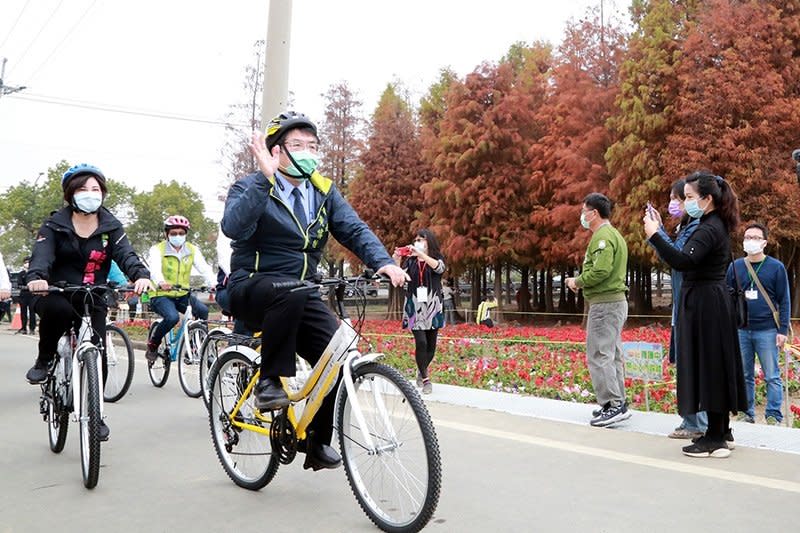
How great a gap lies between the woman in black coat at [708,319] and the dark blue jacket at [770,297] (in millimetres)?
1734

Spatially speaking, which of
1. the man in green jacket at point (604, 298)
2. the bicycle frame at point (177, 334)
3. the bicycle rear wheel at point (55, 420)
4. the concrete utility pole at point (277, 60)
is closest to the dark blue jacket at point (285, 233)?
the bicycle rear wheel at point (55, 420)

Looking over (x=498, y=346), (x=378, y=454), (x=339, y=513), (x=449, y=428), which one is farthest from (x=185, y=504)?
(x=498, y=346)

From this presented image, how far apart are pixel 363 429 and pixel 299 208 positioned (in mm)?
1293

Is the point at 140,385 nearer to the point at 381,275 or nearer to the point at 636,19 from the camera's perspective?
the point at 381,275

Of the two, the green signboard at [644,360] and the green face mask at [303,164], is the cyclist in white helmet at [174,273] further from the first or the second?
the green face mask at [303,164]

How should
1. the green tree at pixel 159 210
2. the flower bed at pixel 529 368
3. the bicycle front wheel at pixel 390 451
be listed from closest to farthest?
the bicycle front wheel at pixel 390 451 < the flower bed at pixel 529 368 < the green tree at pixel 159 210

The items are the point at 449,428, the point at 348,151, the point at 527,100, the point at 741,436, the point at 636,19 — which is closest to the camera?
the point at 741,436

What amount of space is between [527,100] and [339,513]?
29.0 meters

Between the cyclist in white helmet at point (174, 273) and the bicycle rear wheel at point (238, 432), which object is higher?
the cyclist in white helmet at point (174, 273)

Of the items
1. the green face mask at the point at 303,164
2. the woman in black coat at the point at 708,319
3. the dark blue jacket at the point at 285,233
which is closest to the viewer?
the dark blue jacket at the point at 285,233

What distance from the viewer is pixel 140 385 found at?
9.84 m

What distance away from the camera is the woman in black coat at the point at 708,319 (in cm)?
550

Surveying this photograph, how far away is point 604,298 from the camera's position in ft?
22.7

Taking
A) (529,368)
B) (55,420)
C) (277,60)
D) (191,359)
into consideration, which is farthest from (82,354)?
(277,60)
